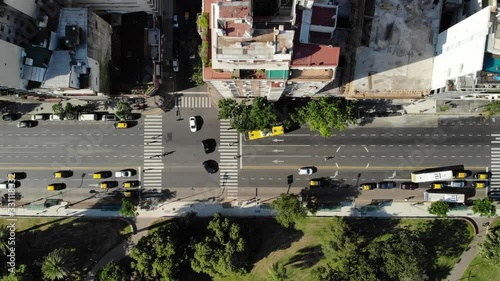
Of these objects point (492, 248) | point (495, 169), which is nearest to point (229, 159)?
point (492, 248)

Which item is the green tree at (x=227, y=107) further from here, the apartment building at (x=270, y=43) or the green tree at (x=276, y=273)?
the green tree at (x=276, y=273)

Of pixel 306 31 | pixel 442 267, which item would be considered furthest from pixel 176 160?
pixel 442 267

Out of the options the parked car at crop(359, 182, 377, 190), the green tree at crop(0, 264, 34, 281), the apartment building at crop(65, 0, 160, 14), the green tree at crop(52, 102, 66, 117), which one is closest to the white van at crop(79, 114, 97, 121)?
the green tree at crop(52, 102, 66, 117)

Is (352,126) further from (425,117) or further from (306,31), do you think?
(306,31)

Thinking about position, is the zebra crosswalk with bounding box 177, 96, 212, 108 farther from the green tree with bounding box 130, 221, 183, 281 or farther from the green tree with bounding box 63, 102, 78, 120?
the green tree with bounding box 130, 221, 183, 281

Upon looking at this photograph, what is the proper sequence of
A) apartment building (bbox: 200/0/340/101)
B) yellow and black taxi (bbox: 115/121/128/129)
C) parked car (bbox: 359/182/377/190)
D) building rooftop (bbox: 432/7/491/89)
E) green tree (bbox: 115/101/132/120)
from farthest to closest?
yellow and black taxi (bbox: 115/121/128/129) → parked car (bbox: 359/182/377/190) → green tree (bbox: 115/101/132/120) → building rooftop (bbox: 432/7/491/89) → apartment building (bbox: 200/0/340/101)

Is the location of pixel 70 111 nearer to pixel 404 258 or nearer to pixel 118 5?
pixel 118 5
